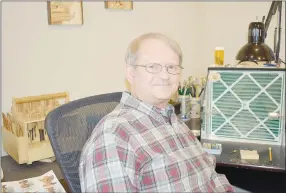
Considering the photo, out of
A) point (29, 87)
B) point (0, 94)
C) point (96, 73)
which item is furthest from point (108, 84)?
point (0, 94)

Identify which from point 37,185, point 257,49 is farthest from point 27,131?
point 257,49

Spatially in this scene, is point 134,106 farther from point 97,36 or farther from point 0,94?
point 97,36

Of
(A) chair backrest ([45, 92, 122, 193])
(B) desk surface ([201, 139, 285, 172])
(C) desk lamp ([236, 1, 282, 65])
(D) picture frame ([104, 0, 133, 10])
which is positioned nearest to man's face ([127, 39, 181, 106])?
(A) chair backrest ([45, 92, 122, 193])

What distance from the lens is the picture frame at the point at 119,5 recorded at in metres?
1.88

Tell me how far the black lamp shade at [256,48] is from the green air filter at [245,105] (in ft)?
0.98

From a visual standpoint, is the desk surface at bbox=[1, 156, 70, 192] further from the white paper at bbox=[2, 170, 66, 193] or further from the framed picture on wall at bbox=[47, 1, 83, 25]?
the framed picture on wall at bbox=[47, 1, 83, 25]

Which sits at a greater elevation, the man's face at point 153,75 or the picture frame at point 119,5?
the picture frame at point 119,5

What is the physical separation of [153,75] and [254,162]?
592 millimetres

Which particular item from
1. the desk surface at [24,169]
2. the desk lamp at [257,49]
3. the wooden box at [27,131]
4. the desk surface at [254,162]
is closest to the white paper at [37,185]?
the desk surface at [24,169]

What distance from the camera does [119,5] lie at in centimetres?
196

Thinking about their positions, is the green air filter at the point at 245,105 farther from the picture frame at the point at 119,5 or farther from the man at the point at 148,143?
the picture frame at the point at 119,5

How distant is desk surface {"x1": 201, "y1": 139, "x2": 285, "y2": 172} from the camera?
4.32 feet

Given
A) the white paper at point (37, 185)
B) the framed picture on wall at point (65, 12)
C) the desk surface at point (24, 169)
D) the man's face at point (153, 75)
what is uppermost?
the framed picture on wall at point (65, 12)

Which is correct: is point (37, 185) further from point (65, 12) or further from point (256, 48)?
point (256, 48)
